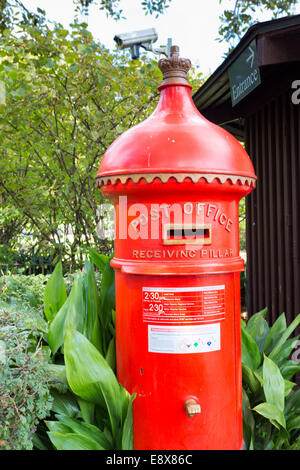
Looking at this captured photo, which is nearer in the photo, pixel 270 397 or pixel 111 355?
pixel 270 397

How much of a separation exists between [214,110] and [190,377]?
164 inches

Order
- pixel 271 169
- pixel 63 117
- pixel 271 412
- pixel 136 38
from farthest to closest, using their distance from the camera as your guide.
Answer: pixel 63 117 < pixel 136 38 < pixel 271 169 < pixel 271 412

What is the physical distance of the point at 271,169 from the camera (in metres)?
4.49

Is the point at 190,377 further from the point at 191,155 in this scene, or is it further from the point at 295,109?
the point at 295,109

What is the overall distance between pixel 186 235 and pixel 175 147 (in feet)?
1.59

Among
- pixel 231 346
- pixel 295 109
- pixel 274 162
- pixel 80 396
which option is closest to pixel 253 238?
pixel 274 162

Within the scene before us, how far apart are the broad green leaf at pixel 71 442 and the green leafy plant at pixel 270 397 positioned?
0.96 m

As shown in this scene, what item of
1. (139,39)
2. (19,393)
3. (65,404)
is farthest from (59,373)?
(139,39)

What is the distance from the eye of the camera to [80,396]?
7.77 feet

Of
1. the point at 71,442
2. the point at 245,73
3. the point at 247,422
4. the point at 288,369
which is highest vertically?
the point at 245,73

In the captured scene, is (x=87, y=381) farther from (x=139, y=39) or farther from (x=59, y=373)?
(x=139, y=39)

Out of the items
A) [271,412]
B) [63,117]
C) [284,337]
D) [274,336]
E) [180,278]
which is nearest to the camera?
[180,278]

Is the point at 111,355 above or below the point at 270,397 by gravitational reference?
above

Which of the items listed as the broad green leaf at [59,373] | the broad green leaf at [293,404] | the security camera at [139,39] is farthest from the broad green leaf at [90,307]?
the security camera at [139,39]
